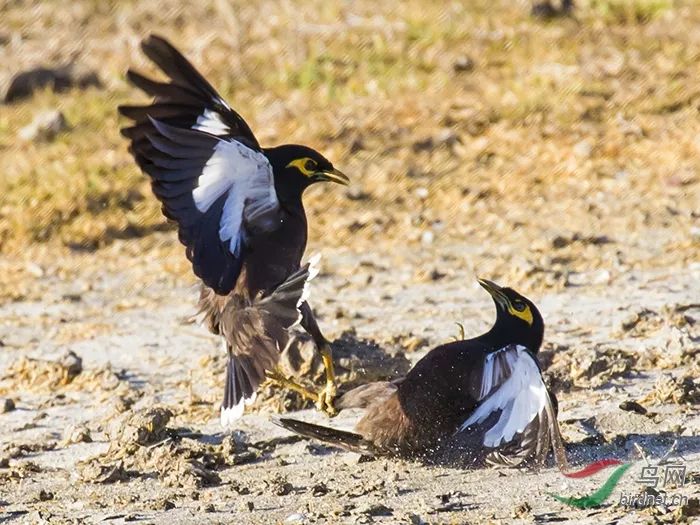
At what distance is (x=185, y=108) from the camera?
20.4 feet

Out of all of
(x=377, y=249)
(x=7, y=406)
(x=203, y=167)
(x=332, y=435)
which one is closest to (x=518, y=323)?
(x=332, y=435)

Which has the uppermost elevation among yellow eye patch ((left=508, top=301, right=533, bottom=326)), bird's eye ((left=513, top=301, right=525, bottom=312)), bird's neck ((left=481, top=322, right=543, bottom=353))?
bird's eye ((left=513, top=301, right=525, bottom=312))

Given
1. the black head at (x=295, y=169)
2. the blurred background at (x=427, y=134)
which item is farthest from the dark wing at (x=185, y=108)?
the blurred background at (x=427, y=134)

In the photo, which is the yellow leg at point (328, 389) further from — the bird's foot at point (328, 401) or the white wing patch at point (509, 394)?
the white wing patch at point (509, 394)

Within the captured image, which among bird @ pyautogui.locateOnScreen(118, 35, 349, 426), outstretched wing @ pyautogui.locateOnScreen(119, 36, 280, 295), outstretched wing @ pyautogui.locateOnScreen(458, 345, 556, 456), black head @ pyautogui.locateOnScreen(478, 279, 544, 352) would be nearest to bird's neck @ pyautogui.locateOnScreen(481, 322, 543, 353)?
black head @ pyautogui.locateOnScreen(478, 279, 544, 352)

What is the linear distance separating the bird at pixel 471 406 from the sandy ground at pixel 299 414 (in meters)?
0.13

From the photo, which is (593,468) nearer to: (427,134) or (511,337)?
(511,337)

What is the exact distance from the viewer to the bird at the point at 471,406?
545 centimetres

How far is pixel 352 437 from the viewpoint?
5.91 m

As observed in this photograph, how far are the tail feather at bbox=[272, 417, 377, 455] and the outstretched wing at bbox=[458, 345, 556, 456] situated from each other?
0.44 meters

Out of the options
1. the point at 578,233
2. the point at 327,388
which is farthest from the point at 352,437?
the point at 578,233

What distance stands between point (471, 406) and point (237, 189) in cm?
139

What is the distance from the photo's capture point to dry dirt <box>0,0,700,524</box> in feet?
19.2

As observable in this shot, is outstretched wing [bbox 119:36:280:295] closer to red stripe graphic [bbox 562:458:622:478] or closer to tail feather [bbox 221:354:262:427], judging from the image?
tail feather [bbox 221:354:262:427]
